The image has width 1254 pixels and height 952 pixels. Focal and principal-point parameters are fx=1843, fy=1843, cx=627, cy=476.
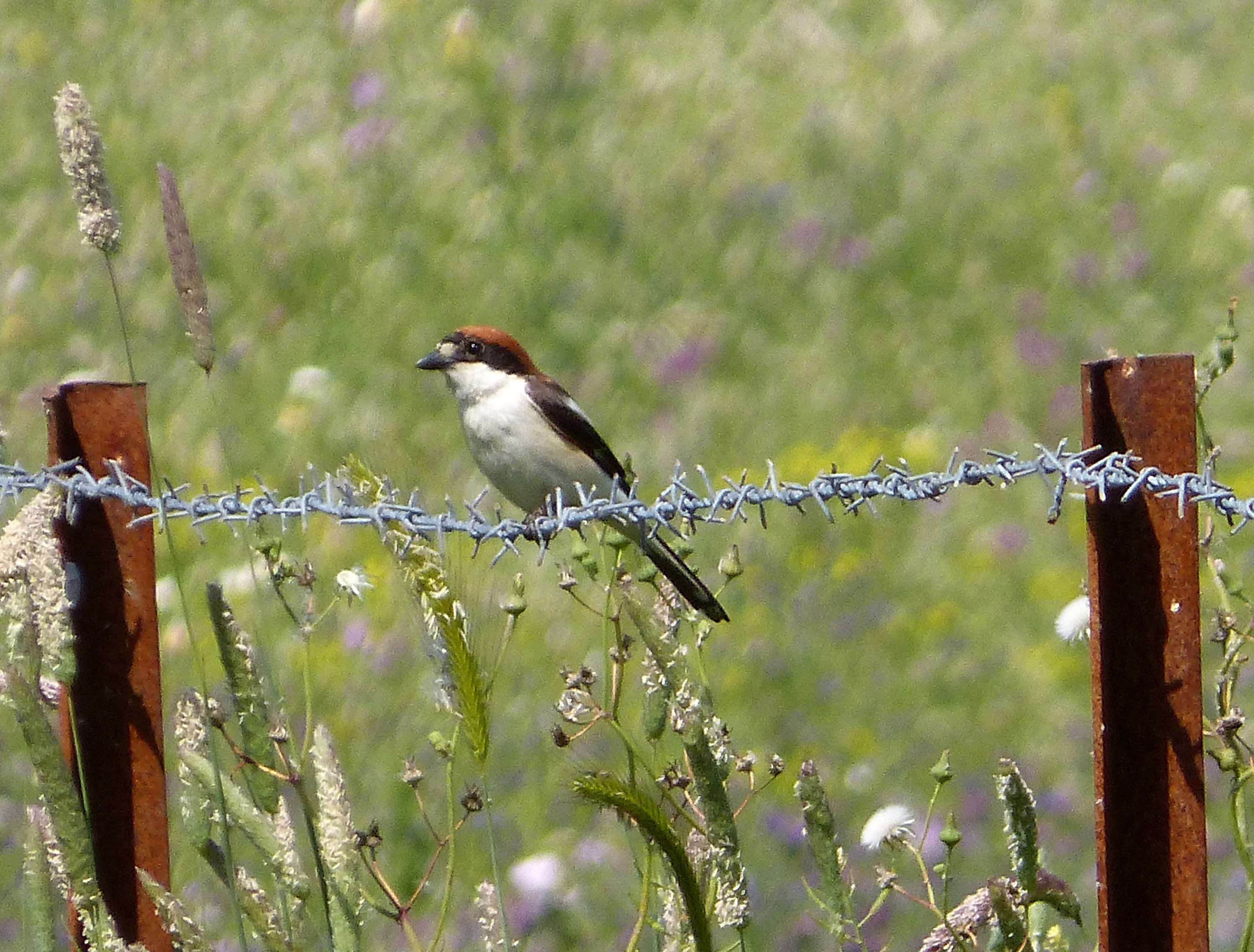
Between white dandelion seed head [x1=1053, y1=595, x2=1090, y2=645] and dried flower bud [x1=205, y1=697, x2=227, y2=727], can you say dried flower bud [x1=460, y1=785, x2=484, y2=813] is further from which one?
white dandelion seed head [x1=1053, y1=595, x2=1090, y2=645]

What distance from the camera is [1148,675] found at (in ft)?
6.23

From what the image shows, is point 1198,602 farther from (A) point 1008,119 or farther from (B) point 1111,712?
(A) point 1008,119

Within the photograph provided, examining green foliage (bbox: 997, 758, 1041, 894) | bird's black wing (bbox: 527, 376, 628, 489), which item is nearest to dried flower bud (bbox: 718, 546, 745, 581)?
green foliage (bbox: 997, 758, 1041, 894)

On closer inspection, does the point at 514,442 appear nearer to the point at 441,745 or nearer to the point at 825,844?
the point at 441,745

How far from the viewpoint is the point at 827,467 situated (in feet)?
18.4

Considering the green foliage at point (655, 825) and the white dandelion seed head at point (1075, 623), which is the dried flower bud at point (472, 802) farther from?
the white dandelion seed head at point (1075, 623)

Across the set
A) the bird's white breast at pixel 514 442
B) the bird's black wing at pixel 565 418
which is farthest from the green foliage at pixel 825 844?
the bird's black wing at pixel 565 418

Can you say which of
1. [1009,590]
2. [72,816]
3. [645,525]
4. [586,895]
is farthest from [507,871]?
[72,816]

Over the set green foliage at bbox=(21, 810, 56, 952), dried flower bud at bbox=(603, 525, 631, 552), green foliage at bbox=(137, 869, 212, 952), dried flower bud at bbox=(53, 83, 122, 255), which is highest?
dried flower bud at bbox=(53, 83, 122, 255)

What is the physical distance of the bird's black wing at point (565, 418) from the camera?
4.55 meters

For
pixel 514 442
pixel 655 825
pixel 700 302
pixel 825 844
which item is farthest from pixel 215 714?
pixel 700 302

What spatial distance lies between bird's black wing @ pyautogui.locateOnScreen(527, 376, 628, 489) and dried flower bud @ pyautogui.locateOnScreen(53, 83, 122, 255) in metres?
2.47

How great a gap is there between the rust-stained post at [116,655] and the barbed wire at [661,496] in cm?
3

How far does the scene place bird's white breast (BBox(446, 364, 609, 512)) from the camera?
14.6ft
